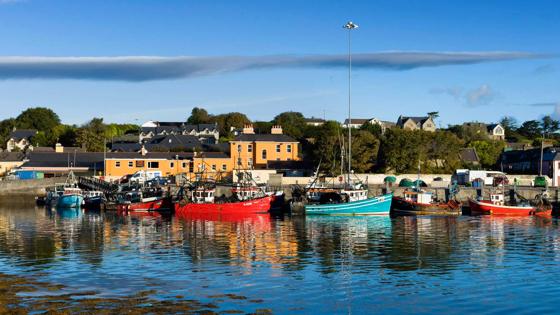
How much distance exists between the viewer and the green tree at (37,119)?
184m

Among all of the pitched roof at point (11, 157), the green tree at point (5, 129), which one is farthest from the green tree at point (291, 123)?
the green tree at point (5, 129)

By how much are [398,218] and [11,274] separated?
4890 centimetres

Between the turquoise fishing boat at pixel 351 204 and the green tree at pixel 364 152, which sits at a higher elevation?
the green tree at pixel 364 152

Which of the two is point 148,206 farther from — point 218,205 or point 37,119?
point 37,119

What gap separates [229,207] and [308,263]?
4183 centimetres

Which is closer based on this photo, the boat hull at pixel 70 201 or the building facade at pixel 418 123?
the boat hull at pixel 70 201

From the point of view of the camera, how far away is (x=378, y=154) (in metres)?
112

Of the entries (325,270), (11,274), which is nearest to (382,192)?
(325,270)

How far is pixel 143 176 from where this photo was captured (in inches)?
4151

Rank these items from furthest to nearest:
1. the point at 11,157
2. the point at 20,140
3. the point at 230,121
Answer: the point at 230,121 < the point at 20,140 < the point at 11,157

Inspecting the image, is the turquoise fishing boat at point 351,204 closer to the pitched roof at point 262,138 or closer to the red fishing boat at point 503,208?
the red fishing boat at point 503,208

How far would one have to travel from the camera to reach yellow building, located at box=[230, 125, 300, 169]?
115 m

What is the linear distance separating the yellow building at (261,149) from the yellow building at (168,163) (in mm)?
2257

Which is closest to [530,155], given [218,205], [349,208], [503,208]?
[503,208]
